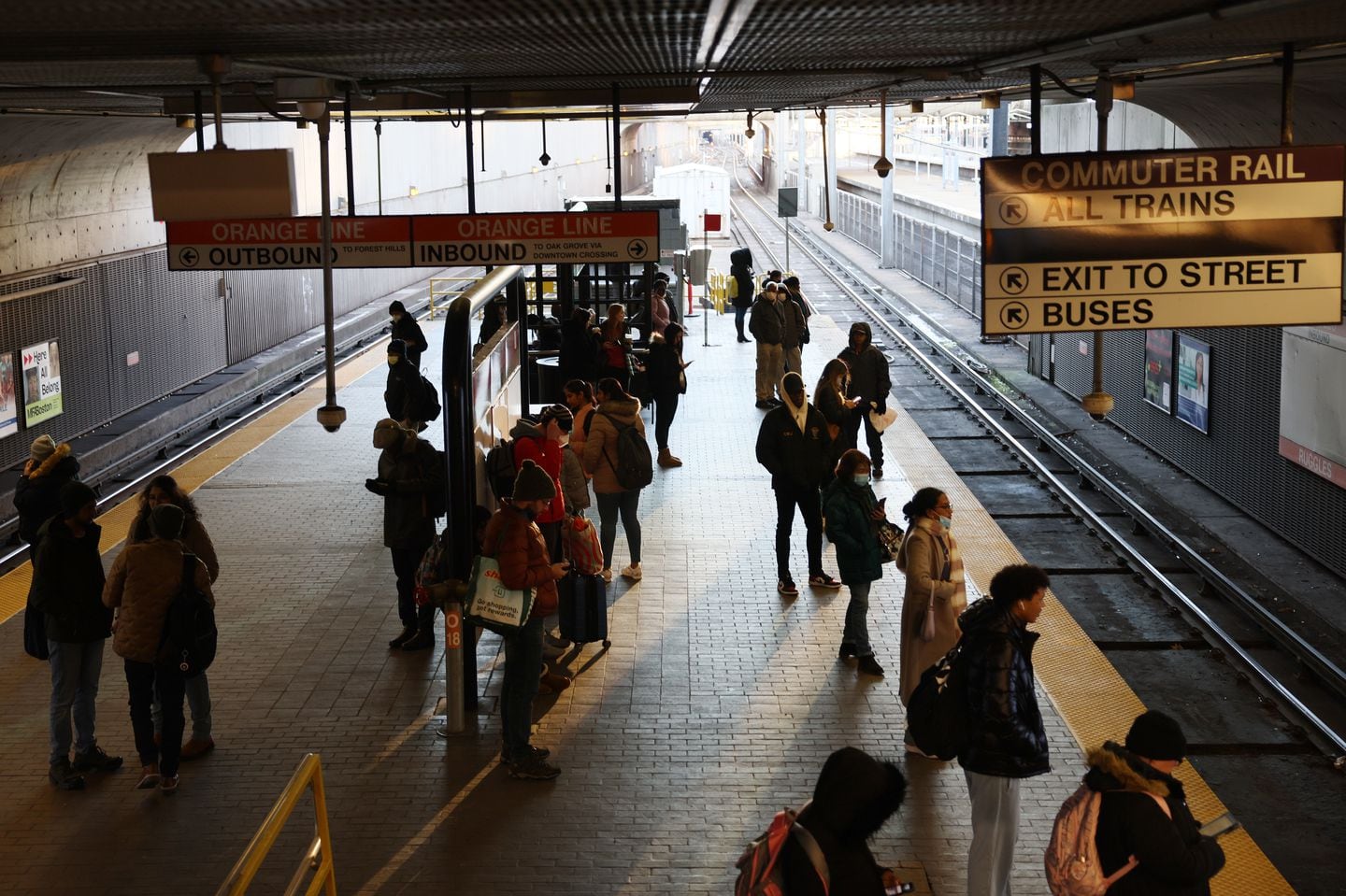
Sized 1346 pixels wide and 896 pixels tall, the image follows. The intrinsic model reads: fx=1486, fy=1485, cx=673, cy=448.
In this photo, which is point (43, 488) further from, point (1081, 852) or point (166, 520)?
point (1081, 852)

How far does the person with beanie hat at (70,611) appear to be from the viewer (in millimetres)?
7359

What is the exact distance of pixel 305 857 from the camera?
18.6 ft

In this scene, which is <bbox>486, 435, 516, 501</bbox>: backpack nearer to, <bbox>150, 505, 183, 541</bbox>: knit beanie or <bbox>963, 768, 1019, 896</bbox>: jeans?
<bbox>150, 505, 183, 541</bbox>: knit beanie

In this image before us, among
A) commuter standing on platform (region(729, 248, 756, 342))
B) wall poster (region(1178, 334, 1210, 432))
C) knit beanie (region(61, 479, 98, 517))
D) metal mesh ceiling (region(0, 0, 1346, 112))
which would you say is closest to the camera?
metal mesh ceiling (region(0, 0, 1346, 112))

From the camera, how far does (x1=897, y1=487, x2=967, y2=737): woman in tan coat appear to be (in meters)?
7.40

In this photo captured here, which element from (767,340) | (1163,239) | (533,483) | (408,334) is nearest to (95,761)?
(533,483)

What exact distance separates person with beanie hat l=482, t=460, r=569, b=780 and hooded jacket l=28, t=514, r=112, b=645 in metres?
1.95

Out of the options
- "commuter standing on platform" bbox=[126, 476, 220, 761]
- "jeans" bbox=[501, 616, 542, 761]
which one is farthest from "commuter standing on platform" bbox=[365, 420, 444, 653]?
"jeans" bbox=[501, 616, 542, 761]

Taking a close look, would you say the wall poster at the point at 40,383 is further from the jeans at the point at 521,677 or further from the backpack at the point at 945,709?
the backpack at the point at 945,709

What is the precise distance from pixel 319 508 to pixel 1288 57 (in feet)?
31.0

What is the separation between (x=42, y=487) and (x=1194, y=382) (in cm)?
1126

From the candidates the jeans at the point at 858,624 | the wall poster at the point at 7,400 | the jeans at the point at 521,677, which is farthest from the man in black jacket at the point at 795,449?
the wall poster at the point at 7,400

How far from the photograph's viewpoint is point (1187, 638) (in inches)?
424

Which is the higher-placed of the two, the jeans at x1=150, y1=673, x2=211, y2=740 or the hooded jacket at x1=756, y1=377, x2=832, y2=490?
the hooded jacket at x1=756, y1=377, x2=832, y2=490
